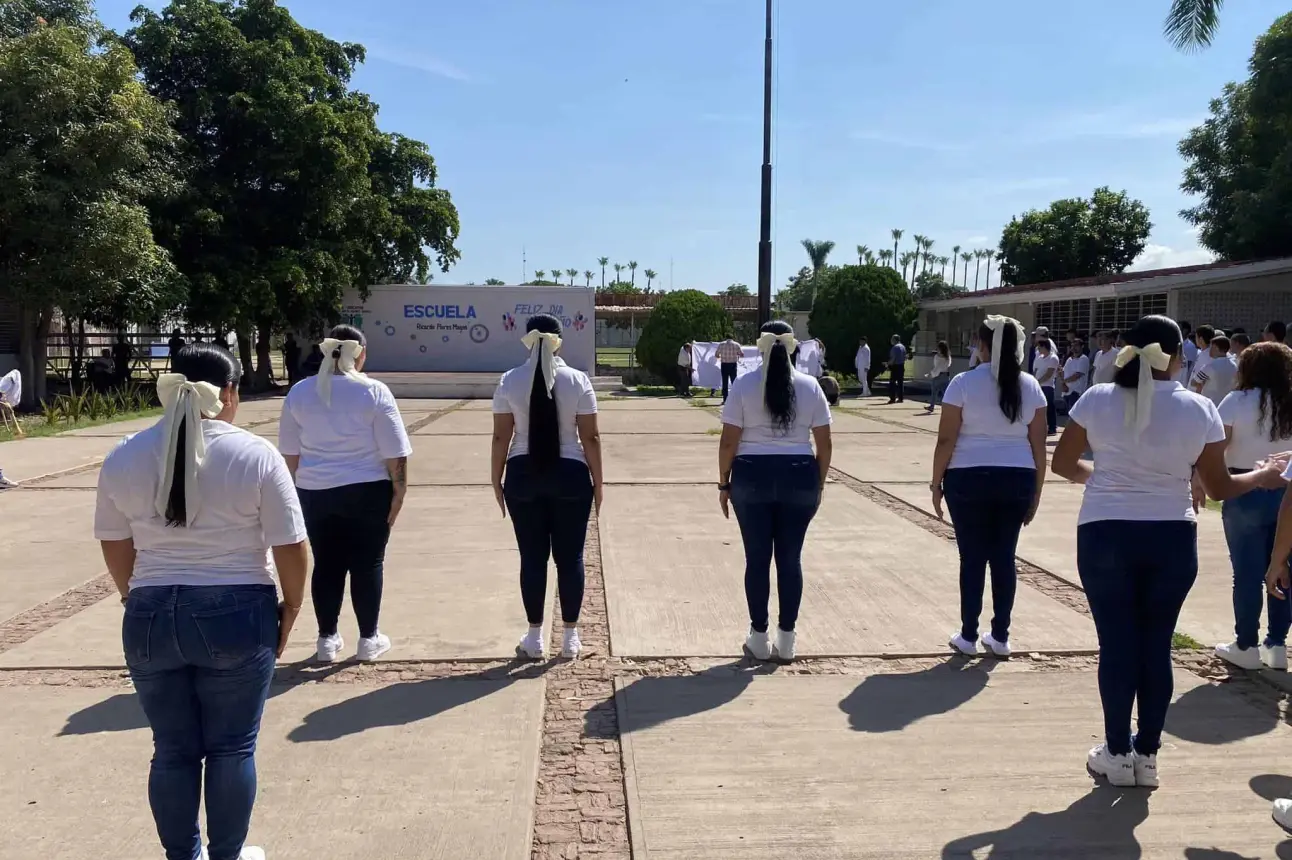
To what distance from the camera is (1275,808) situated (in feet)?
10.3

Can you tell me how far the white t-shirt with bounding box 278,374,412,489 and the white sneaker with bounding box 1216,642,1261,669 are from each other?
408 cm

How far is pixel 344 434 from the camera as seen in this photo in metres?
4.55

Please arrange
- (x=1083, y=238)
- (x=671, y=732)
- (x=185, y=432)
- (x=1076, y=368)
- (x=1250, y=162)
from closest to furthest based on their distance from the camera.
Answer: (x=185, y=432), (x=671, y=732), (x=1076, y=368), (x=1250, y=162), (x=1083, y=238)

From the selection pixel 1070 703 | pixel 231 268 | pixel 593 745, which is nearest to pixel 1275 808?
pixel 1070 703

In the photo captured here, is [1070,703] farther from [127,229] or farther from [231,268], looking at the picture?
[231,268]

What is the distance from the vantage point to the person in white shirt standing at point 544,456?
4633mm

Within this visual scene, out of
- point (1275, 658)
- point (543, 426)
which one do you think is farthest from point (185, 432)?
point (1275, 658)

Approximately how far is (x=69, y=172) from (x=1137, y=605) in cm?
1991

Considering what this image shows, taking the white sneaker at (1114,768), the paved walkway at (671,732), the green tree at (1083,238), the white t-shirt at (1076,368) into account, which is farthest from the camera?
the green tree at (1083,238)

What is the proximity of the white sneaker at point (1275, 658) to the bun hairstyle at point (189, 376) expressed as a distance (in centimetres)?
470

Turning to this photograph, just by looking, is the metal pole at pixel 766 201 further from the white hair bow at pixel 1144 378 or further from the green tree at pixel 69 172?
the white hair bow at pixel 1144 378

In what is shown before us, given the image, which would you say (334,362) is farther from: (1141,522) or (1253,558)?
(1253,558)

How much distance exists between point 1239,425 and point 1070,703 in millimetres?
1552

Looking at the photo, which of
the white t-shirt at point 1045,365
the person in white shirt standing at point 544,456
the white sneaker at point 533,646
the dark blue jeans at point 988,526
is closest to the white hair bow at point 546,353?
the person in white shirt standing at point 544,456
